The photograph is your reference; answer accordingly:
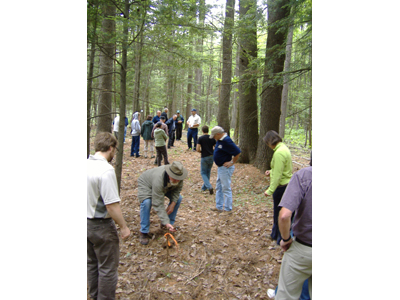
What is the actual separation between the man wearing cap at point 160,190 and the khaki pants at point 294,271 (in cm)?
200

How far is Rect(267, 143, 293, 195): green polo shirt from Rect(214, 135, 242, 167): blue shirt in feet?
5.56

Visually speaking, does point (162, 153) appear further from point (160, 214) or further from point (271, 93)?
point (160, 214)

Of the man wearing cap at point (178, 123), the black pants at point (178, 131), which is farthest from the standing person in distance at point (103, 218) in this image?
the black pants at point (178, 131)

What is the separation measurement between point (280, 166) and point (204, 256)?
79.6 inches

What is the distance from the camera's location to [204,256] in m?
4.36

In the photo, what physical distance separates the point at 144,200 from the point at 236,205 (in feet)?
10.3

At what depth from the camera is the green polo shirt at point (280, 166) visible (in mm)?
4387

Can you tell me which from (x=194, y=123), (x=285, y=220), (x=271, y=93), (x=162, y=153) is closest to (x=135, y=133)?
(x=162, y=153)

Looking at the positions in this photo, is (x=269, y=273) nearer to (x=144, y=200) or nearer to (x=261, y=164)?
(x=144, y=200)

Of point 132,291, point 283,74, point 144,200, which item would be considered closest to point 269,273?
point 132,291

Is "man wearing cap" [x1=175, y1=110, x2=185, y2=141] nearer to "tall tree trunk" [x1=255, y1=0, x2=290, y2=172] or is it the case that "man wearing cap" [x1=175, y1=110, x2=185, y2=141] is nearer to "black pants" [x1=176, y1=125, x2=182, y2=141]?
"black pants" [x1=176, y1=125, x2=182, y2=141]

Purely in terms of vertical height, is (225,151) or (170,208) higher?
(225,151)
